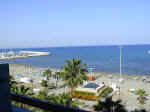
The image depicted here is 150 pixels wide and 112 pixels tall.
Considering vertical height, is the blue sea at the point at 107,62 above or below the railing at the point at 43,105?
below

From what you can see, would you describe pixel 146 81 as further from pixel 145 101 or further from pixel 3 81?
pixel 3 81

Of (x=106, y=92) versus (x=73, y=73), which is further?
(x=106, y=92)

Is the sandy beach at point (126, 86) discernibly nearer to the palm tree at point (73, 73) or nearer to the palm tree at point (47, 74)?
the palm tree at point (47, 74)

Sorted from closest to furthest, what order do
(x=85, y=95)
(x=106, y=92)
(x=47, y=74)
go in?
(x=85, y=95) < (x=106, y=92) < (x=47, y=74)

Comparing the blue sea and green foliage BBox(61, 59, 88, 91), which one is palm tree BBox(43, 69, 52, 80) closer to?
green foliage BBox(61, 59, 88, 91)

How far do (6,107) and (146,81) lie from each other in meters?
29.6

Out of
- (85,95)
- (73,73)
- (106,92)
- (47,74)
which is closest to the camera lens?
(73,73)

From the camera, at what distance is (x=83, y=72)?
1448cm

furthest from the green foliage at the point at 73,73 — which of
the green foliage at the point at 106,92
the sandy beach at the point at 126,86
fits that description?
the green foliage at the point at 106,92

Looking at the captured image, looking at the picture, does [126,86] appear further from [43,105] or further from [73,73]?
[43,105]

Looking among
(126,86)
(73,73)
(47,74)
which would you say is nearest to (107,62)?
(47,74)

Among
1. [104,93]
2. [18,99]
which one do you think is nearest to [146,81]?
[104,93]

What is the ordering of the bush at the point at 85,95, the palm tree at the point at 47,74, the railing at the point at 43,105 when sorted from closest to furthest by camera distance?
the railing at the point at 43,105, the bush at the point at 85,95, the palm tree at the point at 47,74

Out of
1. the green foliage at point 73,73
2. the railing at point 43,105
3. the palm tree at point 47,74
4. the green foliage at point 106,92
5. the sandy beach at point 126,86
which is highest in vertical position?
the railing at point 43,105
